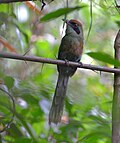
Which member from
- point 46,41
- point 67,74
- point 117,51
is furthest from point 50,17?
point 46,41

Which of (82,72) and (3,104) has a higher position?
(82,72)

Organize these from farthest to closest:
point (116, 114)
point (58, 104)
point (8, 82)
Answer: point (58, 104), point (8, 82), point (116, 114)

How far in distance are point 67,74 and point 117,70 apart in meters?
1.02

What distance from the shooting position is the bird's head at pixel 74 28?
257cm

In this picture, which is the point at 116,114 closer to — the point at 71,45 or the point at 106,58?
the point at 106,58

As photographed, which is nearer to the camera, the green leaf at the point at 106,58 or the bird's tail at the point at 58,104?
the green leaf at the point at 106,58

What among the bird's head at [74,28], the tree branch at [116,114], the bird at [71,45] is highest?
the bird's head at [74,28]

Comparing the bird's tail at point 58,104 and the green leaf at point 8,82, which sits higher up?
the green leaf at point 8,82

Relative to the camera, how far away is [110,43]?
176 inches

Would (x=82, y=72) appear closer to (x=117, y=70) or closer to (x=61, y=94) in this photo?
(x=61, y=94)

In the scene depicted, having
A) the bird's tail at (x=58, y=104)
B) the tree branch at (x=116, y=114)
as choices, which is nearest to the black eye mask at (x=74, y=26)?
the bird's tail at (x=58, y=104)

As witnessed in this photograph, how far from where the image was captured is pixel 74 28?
2623 mm

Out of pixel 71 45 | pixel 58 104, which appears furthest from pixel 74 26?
pixel 58 104

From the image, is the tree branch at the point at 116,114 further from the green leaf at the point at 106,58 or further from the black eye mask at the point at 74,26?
the black eye mask at the point at 74,26
